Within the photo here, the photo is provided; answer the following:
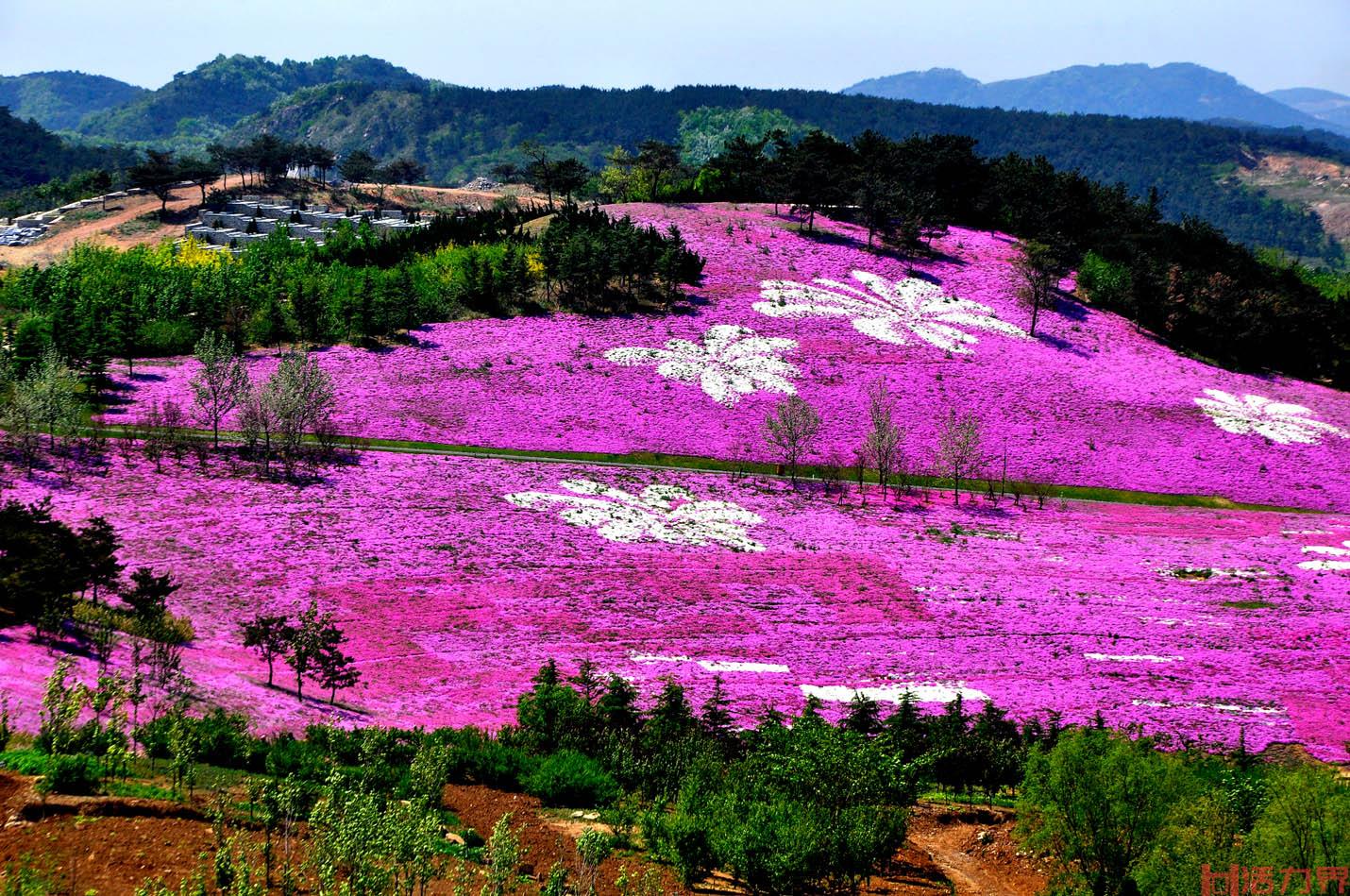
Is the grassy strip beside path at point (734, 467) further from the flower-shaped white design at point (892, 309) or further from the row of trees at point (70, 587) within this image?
the row of trees at point (70, 587)

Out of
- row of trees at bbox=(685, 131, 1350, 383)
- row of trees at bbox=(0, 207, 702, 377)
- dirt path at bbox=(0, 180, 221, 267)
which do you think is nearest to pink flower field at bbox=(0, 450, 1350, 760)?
row of trees at bbox=(0, 207, 702, 377)

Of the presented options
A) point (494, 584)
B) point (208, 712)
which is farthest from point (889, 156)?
point (208, 712)

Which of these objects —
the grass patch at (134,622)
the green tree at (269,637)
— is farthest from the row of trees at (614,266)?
the green tree at (269,637)

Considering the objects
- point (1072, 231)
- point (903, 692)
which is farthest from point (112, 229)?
point (903, 692)

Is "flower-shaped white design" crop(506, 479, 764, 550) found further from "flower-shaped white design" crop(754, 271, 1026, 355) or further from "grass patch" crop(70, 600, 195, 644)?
"flower-shaped white design" crop(754, 271, 1026, 355)

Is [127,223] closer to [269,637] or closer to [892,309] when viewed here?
[892,309]
